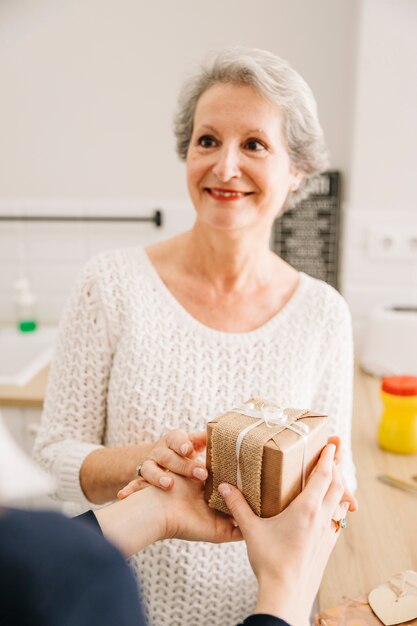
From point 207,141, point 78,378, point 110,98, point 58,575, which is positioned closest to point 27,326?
point 110,98

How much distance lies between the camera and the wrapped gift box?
27.1 inches

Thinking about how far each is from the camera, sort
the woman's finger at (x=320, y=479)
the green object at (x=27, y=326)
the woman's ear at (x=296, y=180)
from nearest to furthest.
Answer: the woman's finger at (x=320, y=479), the woman's ear at (x=296, y=180), the green object at (x=27, y=326)

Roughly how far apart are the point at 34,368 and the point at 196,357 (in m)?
0.79

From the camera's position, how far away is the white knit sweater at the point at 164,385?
98 centimetres

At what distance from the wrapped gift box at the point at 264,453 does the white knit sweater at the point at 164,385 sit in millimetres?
247

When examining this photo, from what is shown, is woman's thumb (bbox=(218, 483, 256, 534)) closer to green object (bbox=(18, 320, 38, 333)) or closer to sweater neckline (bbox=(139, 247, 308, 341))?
sweater neckline (bbox=(139, 247, 308, 341))

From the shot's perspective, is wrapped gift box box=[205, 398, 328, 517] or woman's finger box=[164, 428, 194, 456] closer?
wrapped gift box box=[205, 398, 328, 517]

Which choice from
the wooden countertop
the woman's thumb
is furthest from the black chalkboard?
the woman's thumb

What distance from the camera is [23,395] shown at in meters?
1.51

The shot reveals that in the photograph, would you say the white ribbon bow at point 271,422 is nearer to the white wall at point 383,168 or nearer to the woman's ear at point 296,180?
the woman's ear at point 296,180

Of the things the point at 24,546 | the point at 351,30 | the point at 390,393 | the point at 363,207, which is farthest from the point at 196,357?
the point at 351,30

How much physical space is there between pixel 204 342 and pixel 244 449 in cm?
36

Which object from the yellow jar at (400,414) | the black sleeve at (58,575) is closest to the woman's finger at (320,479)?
the black sleeve at (58,575)

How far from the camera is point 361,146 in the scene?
166 cm
